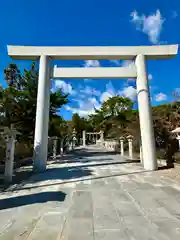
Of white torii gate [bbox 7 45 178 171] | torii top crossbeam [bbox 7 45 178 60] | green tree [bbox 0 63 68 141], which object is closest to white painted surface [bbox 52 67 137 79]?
white torii gate [bbox 7 45 178 171]

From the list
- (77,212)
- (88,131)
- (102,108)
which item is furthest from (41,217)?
(88,131)

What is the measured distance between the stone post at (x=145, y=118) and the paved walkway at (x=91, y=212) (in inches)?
86.4

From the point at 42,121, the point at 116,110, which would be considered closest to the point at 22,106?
the point at 42,121

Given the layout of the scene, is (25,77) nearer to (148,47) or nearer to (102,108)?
(148,47)

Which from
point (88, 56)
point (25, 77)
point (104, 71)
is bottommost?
point (104, 71)

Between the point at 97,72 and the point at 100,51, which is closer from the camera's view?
the point at 100,51

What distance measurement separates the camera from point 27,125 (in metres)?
9.56

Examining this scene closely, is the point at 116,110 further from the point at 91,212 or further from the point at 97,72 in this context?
the point at 91,212

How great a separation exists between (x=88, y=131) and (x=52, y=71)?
34.8m

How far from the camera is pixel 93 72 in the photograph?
6891 mm

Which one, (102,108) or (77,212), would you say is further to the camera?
(102,108)

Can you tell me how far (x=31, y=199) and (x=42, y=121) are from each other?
12.3 feet

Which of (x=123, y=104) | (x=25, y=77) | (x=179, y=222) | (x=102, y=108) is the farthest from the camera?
(x=102, y=108)

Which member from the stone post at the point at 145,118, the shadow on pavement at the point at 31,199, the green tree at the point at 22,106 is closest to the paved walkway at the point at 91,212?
the shadow on pavement at the point at 31,199
